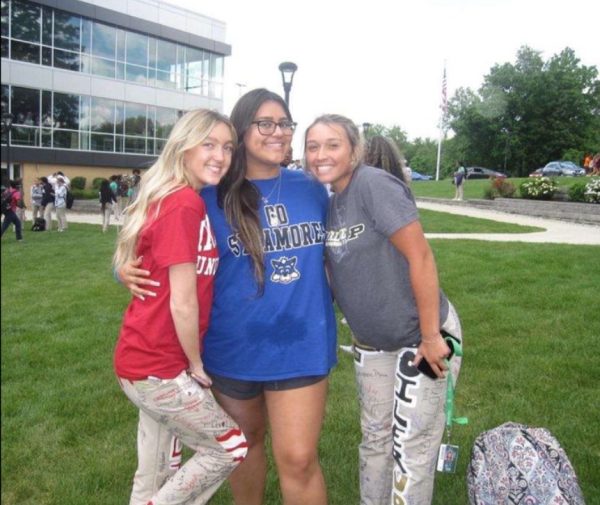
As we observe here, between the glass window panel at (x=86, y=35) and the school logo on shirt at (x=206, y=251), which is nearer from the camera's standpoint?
the school logo on shirt at (x=206, y=251)

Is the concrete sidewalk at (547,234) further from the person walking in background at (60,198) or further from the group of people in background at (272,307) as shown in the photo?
the group of people in background at (272,307)

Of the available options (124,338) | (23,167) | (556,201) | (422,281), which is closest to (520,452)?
(422,281)

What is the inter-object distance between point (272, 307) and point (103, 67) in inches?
1272

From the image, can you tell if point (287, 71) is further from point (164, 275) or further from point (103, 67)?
point (103, 67)

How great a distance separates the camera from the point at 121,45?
3244cm

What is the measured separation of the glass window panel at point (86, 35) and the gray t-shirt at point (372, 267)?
31.6 m

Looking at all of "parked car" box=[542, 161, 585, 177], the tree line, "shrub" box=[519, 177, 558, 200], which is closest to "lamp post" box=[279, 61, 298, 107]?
"shrub" box=[519, 177, 558, 200]

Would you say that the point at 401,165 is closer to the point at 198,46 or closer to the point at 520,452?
the point at 520,452

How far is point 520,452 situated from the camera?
279 centimetres

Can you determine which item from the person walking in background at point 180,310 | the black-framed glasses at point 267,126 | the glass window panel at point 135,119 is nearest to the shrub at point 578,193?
the black-framed glasses at point 267,126

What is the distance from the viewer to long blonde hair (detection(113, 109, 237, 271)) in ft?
7.52

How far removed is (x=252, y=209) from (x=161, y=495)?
47.1 inches

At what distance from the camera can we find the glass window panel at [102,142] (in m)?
32.3

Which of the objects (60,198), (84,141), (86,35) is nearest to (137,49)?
(86,35)
